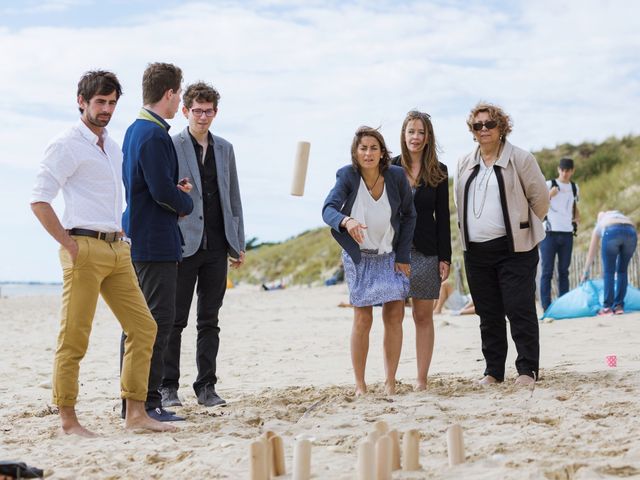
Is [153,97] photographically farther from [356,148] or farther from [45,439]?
[45,439]

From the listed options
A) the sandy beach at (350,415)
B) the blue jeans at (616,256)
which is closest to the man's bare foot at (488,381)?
the sandy beach at (350,415)

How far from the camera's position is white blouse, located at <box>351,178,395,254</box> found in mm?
5566

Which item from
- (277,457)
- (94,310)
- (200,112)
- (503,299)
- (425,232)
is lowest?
(277,457)

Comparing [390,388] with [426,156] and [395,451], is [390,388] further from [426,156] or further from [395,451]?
[395,451]

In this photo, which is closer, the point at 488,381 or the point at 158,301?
the point at 158,301

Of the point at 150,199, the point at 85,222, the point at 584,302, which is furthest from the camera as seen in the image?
the point at 584,302

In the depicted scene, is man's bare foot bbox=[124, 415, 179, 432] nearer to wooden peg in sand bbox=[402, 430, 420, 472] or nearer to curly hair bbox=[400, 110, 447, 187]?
wooden peg in sand bbox=[402, 430, 420, 472]

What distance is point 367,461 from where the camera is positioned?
3.17 m

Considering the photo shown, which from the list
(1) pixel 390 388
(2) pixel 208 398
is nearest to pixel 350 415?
(1) pixel 390 388

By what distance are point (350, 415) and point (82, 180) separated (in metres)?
1.95

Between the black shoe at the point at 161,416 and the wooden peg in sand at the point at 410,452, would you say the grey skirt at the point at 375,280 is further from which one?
the wooden peg in sand at the point at 410,452

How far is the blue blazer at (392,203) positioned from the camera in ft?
18.1

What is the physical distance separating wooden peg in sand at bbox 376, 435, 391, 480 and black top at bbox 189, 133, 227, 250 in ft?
8.57

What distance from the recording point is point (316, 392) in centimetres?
603
